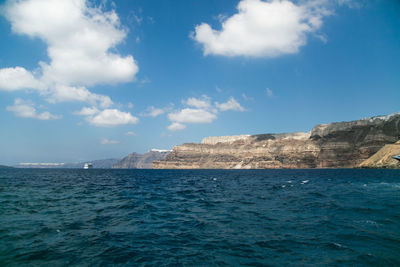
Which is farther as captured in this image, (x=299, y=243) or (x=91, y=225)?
(x=91, y=225)

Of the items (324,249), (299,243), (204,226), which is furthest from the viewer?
(204,226)

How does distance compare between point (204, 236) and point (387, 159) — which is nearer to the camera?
point (204, 236)

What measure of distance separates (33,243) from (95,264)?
188 inches

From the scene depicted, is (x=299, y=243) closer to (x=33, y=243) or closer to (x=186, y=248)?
(x=186, y=248)

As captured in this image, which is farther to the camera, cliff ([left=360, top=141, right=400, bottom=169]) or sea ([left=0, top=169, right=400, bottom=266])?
cliff ([left=360, top=141, right=400, bottom=169])

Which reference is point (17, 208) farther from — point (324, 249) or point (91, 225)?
point (324, 249)

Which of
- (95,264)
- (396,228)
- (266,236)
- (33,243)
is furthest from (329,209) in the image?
(33,243)

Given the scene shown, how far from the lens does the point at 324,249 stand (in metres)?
9.90

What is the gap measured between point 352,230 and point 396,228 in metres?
2.67

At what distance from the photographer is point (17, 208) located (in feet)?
63.7

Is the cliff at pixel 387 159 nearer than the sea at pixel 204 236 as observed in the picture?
No

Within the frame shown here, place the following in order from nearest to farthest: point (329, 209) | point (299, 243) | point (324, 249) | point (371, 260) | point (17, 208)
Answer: point (371, 260) < point (324, 249) < point (299, 243) < point (329, 209) < point (17, 208)

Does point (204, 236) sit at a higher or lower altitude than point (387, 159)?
lower

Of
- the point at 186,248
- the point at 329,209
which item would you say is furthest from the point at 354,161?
the point at 186,248
